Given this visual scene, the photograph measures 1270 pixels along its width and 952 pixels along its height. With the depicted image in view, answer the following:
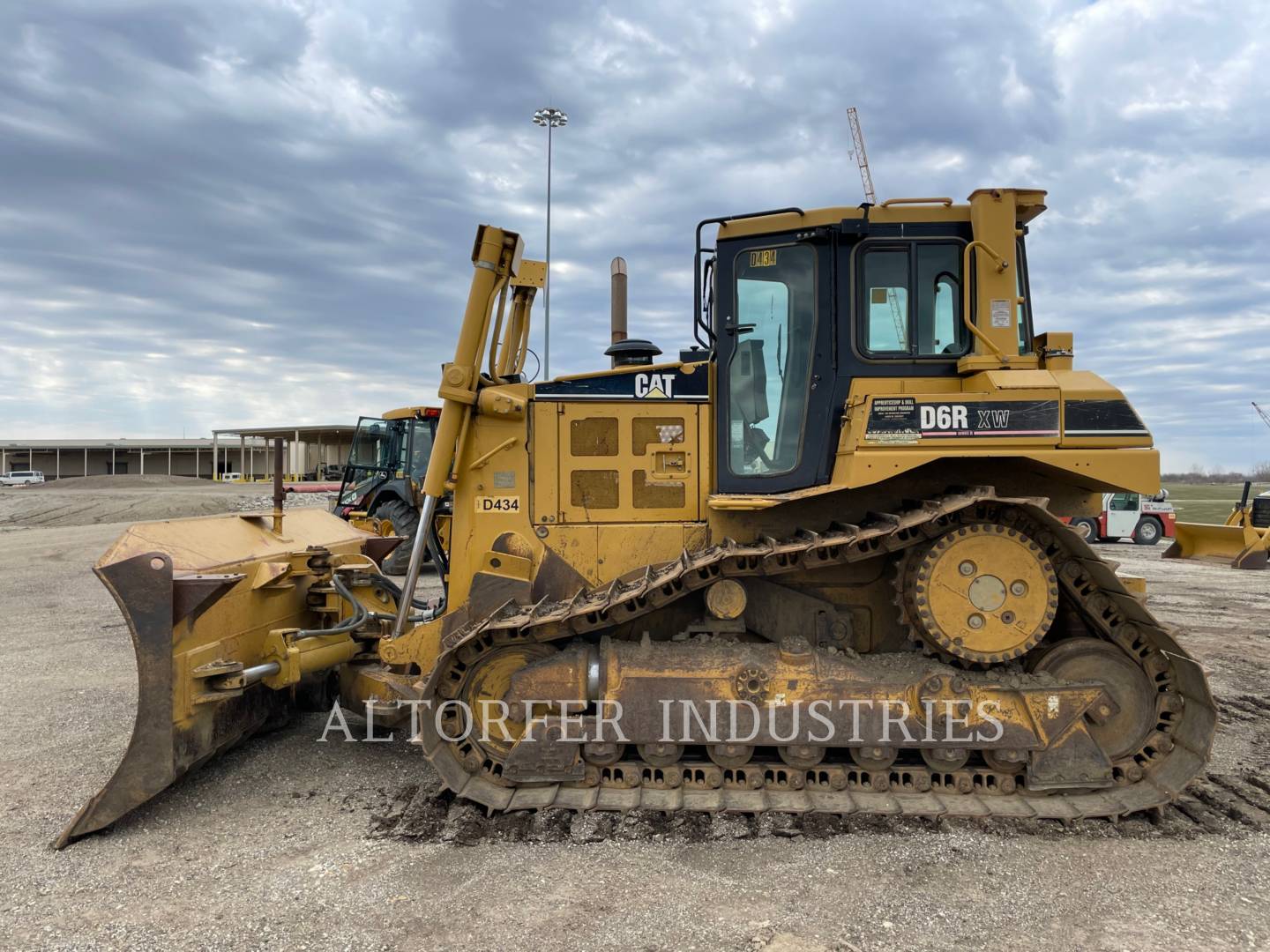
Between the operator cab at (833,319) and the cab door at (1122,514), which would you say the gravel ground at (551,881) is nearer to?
the operator cab at (833,319)

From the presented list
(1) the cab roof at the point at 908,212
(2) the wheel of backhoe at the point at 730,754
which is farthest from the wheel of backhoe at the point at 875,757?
(1) the cab roof at the point at 908,212

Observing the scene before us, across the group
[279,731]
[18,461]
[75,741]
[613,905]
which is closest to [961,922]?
[613,905]

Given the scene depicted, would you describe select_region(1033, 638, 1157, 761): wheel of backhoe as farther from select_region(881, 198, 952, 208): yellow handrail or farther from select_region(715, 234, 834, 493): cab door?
select_region(881, 198, 952, 208): yellow handrail

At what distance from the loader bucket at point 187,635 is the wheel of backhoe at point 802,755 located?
11.3 feet

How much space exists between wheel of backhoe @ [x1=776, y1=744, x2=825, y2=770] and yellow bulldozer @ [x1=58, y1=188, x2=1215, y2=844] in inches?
0.5

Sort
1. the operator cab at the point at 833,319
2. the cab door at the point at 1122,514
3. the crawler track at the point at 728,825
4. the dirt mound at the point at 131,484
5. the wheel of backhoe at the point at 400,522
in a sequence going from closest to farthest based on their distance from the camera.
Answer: the crawler track at the point at 728,825 < the operator cab at the point at 833,319 < the wheel of backhoe at the point at 400,522 < the cab door at the point at 1122,514 < the dirt mound at the point at 131,484

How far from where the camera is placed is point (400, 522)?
570 inches

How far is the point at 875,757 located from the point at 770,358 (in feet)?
8.47

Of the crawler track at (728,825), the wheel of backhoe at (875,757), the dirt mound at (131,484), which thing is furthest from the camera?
the dirt mound at (131,484)

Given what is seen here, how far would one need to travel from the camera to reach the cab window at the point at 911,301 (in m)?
4.85

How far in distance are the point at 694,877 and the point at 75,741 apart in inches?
195

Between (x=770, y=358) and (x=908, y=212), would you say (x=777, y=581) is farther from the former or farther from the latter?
(x=908, y=212)

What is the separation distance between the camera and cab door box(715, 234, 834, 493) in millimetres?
4852

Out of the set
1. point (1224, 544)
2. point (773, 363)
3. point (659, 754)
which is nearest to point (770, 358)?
point (773, 363)
